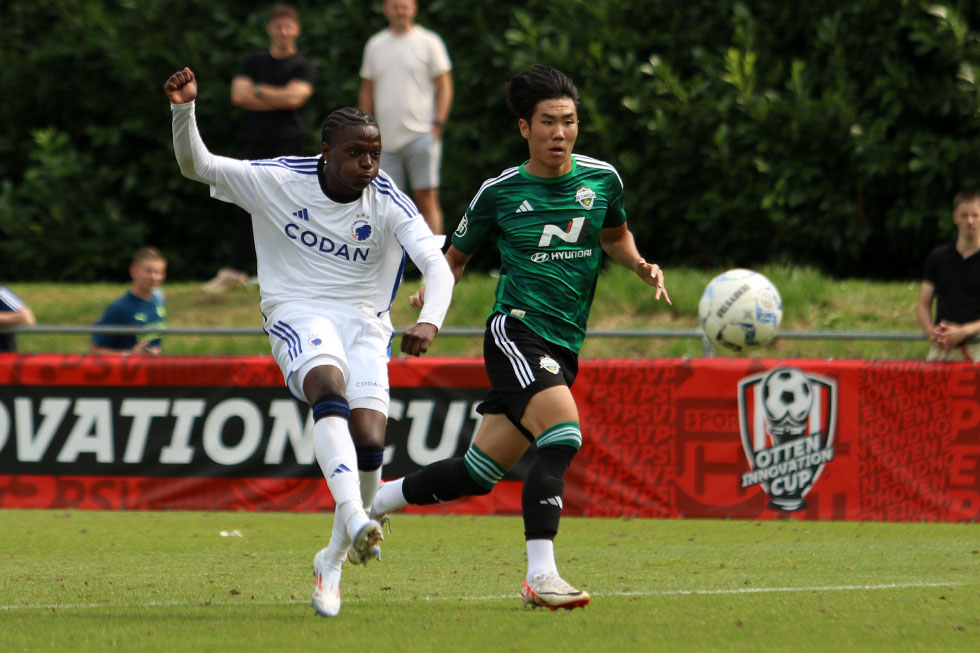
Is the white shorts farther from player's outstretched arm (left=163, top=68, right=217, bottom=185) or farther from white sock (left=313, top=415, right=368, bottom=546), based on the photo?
player's outstretched arm (left=163, top=68, right=217, bottom=185)

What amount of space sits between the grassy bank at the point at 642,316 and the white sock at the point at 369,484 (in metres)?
5.50

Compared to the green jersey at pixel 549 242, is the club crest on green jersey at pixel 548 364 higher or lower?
lower

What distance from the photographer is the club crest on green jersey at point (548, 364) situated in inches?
239

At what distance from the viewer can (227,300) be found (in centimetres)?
1320

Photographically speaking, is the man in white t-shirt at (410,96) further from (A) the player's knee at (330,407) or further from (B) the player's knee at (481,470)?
(A) the player's knee at (330,407)

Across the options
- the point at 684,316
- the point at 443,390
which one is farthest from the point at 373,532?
the point at 684,316

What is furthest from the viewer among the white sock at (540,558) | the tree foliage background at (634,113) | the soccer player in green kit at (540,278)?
the tree foliage background at (634,113)

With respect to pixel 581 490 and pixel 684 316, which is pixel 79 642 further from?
pixel 684 316

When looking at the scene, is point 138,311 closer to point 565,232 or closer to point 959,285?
point 565,232

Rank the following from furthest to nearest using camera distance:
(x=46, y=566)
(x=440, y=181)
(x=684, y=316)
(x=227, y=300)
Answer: (x=440, y=181)
(x=227, y=300)
(x=684, y=316)
(x=46, y=566)

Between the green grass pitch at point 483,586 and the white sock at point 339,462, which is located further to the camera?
the white sock at point 339,462

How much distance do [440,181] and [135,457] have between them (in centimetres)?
628

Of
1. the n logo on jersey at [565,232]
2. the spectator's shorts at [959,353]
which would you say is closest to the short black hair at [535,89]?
the n logo on jersey at [565,232]

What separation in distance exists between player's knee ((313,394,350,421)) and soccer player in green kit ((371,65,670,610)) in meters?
0.71
